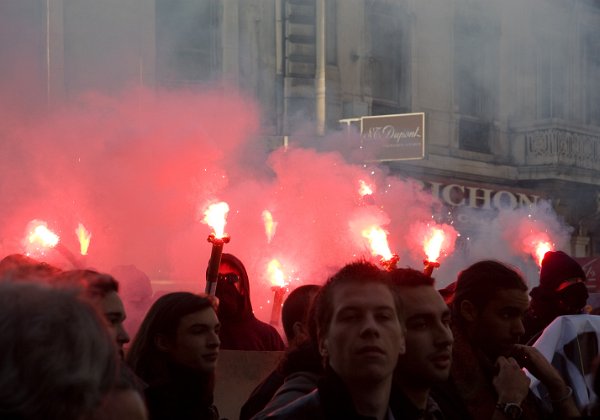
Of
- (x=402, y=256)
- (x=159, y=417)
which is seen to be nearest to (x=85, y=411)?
(x=159, y=417)

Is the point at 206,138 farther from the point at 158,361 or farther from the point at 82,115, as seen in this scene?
the point at 158,361

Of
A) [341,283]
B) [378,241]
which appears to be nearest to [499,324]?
[341,283]

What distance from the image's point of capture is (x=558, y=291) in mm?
6613

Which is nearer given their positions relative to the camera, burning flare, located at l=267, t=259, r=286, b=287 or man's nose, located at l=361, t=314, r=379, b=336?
man's nose, located at l=361, t=314, r=379, b=336

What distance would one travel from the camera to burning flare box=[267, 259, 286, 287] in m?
12.4

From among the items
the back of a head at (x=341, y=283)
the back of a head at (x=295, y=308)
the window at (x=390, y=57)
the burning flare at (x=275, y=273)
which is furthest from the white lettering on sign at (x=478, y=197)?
the back of a head at (x=341, y=283)

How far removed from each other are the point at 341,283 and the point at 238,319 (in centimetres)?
295

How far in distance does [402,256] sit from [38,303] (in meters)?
14.3

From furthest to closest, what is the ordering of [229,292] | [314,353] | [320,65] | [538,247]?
1. [320,65]
2. [538,247]
3. [229,292]
4. [314,353]

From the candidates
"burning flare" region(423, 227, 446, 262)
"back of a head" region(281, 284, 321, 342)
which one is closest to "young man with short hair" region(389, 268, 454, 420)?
"back of a head" region(281, 284, 321, 342)

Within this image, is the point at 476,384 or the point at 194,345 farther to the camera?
the point at 476,384

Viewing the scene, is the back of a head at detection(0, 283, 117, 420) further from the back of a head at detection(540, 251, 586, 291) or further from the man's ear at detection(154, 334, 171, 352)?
the back of a head at detection(540, 251, 586, 291)

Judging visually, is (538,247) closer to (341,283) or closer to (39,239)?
(39,239)

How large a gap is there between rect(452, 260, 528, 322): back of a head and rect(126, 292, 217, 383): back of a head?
87cm
